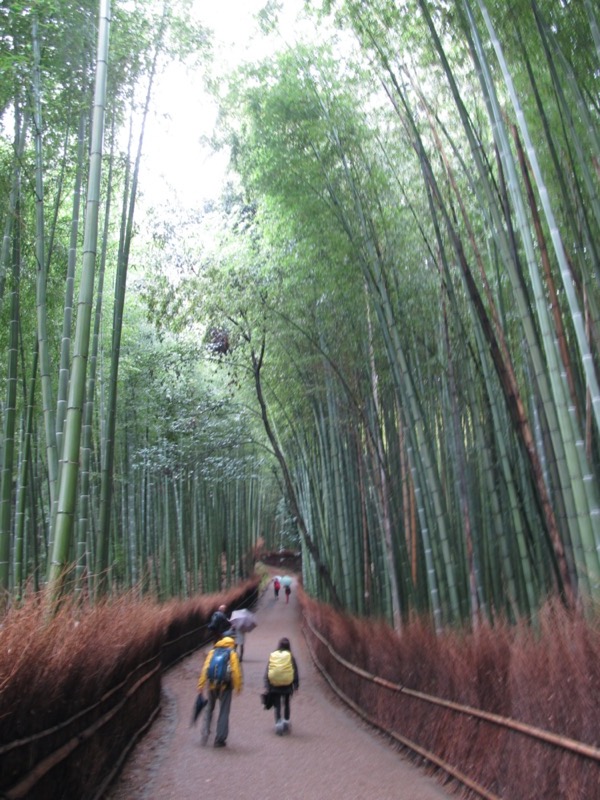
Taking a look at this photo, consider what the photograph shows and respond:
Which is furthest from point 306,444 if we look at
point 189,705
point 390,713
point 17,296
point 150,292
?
point 17,296

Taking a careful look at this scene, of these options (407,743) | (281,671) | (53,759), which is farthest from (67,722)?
(281,671)

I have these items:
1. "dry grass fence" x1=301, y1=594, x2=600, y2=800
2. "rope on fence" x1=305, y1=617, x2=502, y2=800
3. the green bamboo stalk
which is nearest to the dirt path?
"rope on fence" x1=305, y1=617, x2=502, y2=800

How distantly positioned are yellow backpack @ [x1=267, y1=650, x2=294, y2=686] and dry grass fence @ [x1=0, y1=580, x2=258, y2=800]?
0.91 metres

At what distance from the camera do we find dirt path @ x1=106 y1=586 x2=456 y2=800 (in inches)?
153

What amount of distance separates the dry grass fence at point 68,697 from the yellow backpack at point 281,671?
0.91 m

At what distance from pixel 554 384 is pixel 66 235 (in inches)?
187

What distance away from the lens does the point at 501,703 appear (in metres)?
3.46

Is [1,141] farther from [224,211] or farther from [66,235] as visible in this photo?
[224,211]

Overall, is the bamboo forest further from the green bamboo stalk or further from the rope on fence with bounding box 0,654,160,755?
the rope on fence with bounding box 0,654,160,755

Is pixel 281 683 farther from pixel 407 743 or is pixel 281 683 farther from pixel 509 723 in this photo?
pixel 509 723

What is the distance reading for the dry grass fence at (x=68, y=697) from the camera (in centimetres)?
236

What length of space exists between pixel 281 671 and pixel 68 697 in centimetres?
275

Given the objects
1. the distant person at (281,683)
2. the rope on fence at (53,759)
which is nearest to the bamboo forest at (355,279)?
the rope on fence at (53,759)

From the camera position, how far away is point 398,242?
20.1 feet
